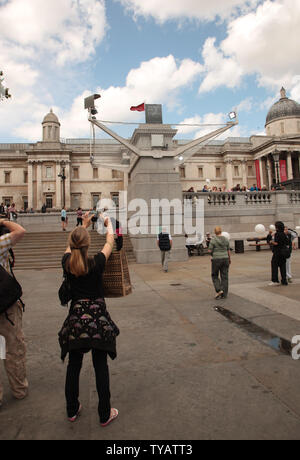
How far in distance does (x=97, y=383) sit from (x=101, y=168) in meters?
59.9

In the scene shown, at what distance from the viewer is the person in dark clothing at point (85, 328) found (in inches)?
96.3

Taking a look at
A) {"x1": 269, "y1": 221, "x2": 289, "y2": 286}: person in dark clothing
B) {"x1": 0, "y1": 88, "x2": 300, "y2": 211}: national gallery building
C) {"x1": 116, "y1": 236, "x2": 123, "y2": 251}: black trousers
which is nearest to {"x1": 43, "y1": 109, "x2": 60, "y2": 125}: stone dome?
{"x1": 0, "y1": 88, "x2": 300, "y2": 211}: national gallery building

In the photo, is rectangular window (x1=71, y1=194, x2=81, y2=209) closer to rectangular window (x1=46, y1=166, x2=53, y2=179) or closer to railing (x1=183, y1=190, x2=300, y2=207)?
rectangular window (x1=46, y1=166, x2=53, y2=179)

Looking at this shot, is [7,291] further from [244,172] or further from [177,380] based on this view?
[244,172]

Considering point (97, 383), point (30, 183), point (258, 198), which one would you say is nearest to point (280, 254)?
point (97, 383)

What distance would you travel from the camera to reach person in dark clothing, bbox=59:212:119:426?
245 centimetres

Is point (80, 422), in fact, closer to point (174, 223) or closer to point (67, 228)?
point (174, 223)

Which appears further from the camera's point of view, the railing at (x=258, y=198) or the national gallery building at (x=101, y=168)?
the national gallery building at (x=101, y=168)

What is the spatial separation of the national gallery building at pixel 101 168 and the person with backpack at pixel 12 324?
166 ft

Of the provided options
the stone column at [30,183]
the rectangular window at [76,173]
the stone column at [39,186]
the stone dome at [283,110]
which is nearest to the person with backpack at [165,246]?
the stone column at [39,186]

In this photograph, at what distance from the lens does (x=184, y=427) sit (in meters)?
2.35

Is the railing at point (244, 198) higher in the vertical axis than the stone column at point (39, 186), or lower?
lower

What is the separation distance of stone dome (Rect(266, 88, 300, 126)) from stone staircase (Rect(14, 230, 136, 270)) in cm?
5963

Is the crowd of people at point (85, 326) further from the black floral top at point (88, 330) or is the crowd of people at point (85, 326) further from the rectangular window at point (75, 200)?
the rectangular window at point (75, 200)
